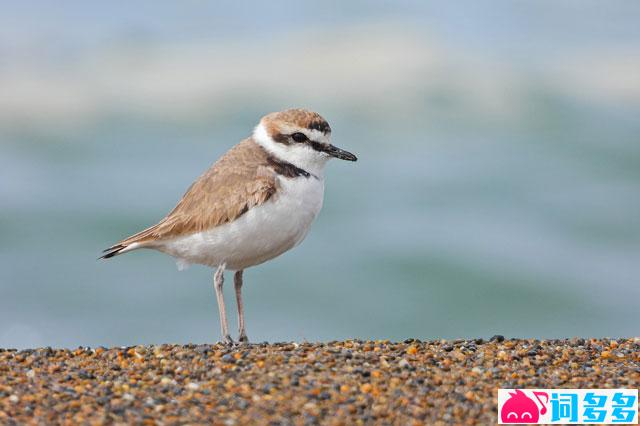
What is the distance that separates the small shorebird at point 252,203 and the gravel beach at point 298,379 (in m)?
0.98

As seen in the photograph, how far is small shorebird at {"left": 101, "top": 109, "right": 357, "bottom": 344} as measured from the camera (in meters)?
8.52

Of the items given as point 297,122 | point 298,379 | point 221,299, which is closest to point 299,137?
point 297,122

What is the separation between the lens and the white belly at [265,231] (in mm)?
8492

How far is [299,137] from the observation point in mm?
8867

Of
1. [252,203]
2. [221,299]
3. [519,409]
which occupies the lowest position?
[519,409]

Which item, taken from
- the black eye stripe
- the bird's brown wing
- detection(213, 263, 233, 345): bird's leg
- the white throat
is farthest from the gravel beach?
the black eye stripe

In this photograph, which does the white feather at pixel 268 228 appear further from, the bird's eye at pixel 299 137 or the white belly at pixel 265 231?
the bird's eye at pixel 299 137

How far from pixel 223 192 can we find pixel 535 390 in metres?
3.39

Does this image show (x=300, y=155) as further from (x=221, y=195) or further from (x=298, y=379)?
(x=298, y=379)

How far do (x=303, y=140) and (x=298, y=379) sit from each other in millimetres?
2723

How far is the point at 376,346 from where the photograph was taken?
27.0 feet

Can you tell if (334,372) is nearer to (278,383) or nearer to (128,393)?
(278,383)

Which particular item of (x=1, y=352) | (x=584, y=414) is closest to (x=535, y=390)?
(x=584, y=414)

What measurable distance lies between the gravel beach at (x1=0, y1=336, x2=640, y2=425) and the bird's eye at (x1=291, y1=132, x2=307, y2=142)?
6.34 feet
